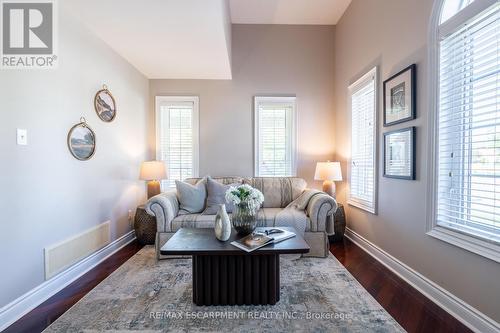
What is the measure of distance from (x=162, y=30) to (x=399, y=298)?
3.49m

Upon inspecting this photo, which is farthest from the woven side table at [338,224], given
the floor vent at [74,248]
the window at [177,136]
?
the floor vent at [74,248]

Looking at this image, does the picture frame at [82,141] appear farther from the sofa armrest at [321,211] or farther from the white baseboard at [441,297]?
the white baseboard at [441,297]

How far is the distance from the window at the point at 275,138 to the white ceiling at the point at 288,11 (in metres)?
1.33

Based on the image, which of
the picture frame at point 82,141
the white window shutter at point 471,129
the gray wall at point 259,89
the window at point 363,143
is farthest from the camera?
the gray wall at point 259,89

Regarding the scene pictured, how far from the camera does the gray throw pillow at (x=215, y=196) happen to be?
336 cm

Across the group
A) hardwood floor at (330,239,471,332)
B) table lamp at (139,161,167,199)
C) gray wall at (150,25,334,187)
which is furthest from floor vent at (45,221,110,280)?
hardwood floor at (330,239,471,332)

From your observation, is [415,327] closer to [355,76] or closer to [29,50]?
[355,76]

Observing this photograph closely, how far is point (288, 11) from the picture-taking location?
390 cm

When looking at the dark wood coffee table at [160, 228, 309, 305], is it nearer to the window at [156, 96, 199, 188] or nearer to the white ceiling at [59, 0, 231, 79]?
the white ceiling at [59, 0, 231, 79]

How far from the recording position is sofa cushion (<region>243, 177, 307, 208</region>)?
12.0 ft

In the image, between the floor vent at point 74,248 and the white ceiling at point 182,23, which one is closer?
→ the floor vent at point 74,248

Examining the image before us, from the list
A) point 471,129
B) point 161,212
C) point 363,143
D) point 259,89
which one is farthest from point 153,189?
point 471,129

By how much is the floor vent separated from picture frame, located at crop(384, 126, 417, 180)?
3.39 metres

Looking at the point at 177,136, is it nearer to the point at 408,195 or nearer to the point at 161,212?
the point at 161,212
